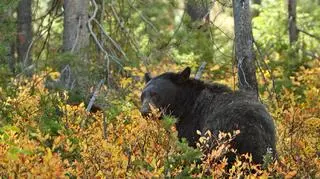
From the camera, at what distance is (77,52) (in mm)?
10148

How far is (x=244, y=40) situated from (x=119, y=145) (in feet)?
7.91

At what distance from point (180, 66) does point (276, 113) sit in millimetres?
2852

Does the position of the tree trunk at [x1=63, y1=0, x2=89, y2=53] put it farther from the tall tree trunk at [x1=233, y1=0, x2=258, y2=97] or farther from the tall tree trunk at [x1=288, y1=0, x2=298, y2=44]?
the tall tree trunk at [x1=288, y1=0, x2=298, y2=44]

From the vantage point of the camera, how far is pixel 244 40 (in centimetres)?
750

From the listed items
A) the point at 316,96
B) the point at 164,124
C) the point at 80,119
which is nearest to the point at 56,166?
the point at 164,124

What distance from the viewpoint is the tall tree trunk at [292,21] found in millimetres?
12656

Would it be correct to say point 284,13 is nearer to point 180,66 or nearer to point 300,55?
point 300,55

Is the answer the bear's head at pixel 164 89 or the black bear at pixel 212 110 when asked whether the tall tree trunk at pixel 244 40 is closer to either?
the black bear at pixel 212 110

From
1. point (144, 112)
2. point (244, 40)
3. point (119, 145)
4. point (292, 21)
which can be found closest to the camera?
point (119, 145)

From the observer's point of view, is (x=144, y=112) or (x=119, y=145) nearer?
(x=119, y=145)

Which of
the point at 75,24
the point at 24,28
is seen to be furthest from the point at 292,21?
the point at 24,28

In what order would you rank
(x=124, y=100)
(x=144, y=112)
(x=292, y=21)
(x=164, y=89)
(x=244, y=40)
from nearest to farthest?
1. (x=144, y=112)
2. (x=244, y=40)
3. (x=164, y=89)
4. (x=124, y=100)
5. (x=292, y=21)

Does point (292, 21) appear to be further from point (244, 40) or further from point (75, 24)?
point (244, 40)

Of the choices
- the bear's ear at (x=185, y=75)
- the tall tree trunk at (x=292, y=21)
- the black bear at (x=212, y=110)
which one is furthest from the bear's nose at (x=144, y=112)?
the tall tree trunk at (x=292, y=21)
